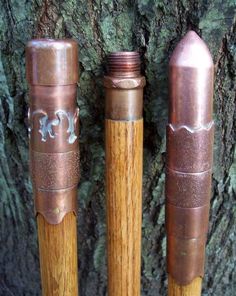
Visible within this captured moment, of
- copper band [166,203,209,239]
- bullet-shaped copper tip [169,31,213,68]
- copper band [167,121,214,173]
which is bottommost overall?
copper band [166,203,209,239]

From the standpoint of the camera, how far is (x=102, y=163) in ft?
2.91

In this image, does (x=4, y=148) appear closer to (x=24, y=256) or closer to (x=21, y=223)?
(x=21, y=223)

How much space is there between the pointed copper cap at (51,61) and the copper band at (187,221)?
0.97 ft

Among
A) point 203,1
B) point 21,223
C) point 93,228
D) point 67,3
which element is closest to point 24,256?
point 21,223

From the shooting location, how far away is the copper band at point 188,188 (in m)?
0.73

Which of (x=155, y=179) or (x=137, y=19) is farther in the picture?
Result: (x=155, y=179)

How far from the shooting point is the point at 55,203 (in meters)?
0.75

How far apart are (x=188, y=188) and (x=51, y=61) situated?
0.32 meters

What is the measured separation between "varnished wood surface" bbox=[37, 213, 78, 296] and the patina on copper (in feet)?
0.08

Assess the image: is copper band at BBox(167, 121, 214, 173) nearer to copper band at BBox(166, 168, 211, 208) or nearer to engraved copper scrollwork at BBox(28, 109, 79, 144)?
copper band at BBox(166, 168, 211, 208)

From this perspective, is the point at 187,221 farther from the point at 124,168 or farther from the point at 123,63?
the point at 123,63

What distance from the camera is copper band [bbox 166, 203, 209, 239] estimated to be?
742 millimetres

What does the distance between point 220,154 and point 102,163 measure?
0.25 m

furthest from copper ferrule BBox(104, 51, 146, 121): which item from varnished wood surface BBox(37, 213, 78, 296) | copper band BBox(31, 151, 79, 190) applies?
varnished wood surface BBox(37, 213, 78, 296)
